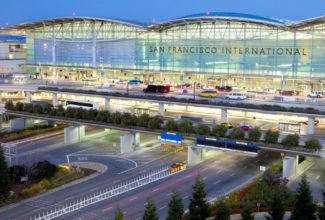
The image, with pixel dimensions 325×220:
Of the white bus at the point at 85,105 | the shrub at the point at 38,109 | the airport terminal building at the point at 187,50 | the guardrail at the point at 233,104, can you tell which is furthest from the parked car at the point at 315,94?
the shrub at the point at 38,109

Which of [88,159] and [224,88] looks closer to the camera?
[88,159]

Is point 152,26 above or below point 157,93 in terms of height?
above

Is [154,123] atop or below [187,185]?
atop

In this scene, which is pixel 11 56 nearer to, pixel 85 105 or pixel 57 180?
pixel 85 105

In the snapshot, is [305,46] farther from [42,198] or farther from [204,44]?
[42,198]

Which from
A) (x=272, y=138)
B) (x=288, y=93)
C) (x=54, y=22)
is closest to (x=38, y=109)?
(x=272, y=138)

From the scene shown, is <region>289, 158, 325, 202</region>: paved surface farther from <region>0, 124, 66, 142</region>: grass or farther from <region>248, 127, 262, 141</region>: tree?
<region>0, 124, 66, 142</region>: grass

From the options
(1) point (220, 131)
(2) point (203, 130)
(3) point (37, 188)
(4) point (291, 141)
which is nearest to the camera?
(3) point (37, 188)

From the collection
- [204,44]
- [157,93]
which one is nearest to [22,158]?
[157,93]

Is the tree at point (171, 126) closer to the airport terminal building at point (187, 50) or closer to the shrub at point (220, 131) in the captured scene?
the shrub at point (220, 131)
